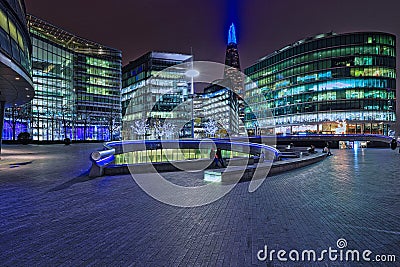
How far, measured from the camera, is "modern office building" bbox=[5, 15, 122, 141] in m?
60.6

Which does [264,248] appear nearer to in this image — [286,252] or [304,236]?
[286,252]

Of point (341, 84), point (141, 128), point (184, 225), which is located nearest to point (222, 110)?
point (141, 128)

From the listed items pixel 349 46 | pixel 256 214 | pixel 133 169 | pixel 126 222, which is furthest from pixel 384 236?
pixel 349 46

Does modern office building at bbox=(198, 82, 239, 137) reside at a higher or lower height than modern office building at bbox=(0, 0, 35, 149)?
higher

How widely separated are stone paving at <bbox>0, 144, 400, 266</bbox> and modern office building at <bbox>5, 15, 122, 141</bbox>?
159ft

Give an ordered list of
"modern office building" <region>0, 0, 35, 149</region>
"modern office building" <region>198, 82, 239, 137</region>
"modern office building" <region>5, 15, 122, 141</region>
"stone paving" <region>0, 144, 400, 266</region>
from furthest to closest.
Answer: "modern office building" <region>198, 82, 239, 137</region> → "modern office building" <region>5, 15, 122, 141</region> → "modern office building" <region>0, 0, 35, 149</region> → "stone paving" <region>0, 144, 400, 266</region>

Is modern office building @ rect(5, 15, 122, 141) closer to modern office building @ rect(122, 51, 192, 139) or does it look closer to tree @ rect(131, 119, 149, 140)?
tree @ rect(131, 119, 149, 140)

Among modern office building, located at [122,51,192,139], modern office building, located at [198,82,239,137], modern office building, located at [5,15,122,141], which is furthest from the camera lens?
modern office building, located at [198,82,239,137]

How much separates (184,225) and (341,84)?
85.2 m

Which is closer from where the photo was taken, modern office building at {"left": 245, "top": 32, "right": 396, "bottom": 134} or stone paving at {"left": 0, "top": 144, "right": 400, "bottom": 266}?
stone paving at {"left": 0, "top": 144, "right": 400, "bottom": 266}

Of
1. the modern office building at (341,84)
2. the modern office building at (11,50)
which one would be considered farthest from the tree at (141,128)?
the modern office building at (11,50)

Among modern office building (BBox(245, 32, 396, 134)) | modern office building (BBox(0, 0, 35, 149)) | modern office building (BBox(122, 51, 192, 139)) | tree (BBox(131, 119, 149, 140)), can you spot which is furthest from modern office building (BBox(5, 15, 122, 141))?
modern office building (BBox(245, 32, 396, 134))

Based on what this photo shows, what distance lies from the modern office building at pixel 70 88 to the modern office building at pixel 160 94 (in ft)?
32.9

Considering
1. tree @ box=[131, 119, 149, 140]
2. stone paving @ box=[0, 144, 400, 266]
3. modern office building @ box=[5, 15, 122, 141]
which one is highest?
modern office building @ box=[5, 15, 122, 141]
